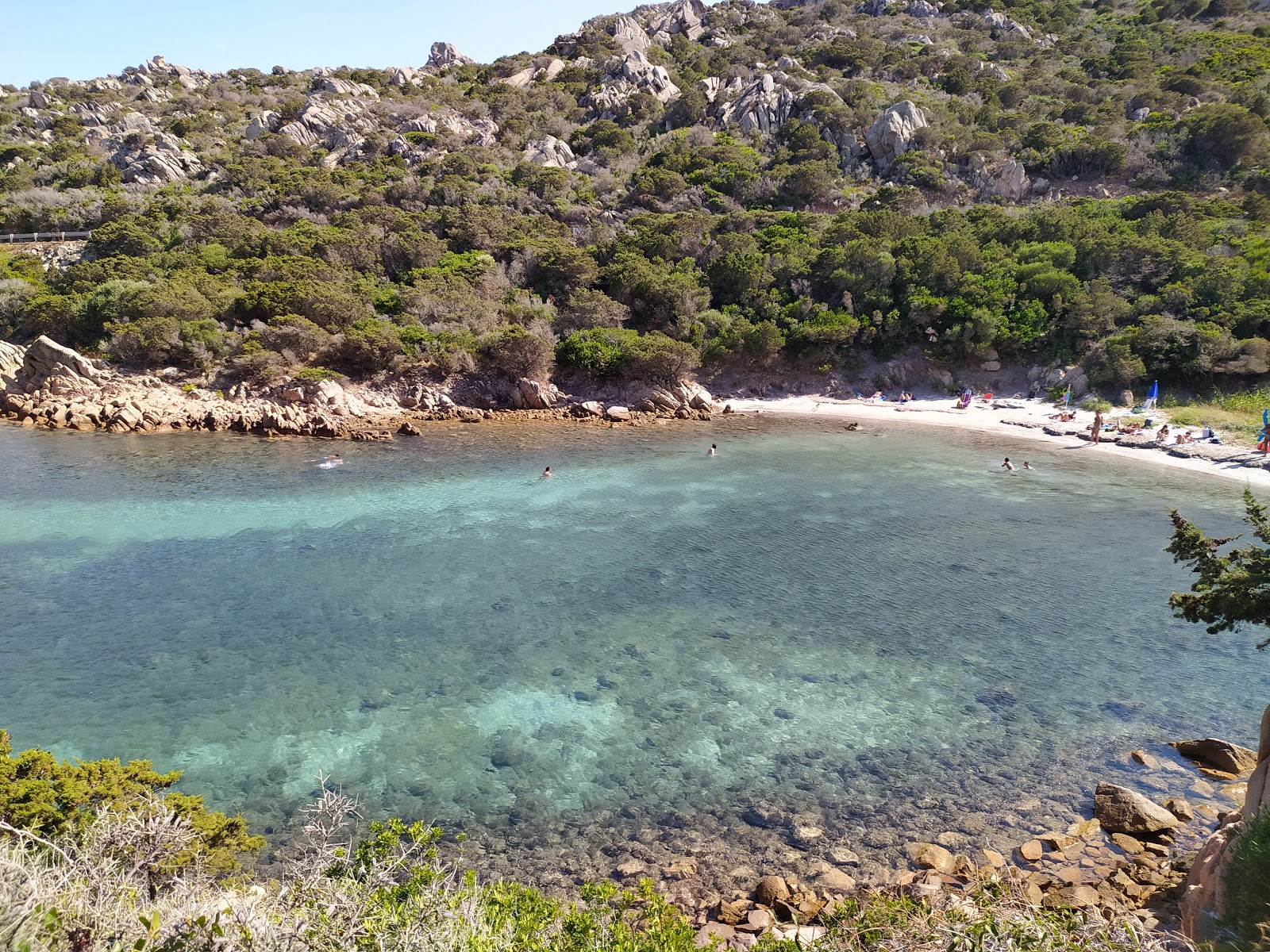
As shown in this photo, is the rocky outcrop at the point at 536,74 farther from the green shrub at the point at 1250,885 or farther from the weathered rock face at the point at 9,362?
the green shrub at the point at 1250,885

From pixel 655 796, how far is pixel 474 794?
3.03 meters

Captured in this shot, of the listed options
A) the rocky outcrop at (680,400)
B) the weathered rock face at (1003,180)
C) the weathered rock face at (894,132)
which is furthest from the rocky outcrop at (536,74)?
the rocky outcrop at (680,400)

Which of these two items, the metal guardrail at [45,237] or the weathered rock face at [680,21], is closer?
the metal guardrail at [45,237]

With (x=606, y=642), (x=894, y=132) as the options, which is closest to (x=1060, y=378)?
(x=894, y=132)

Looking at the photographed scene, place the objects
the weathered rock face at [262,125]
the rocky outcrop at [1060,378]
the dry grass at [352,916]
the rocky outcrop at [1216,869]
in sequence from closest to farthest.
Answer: the dry grass at [352,916] < the rocky outcrop at [1216,869] < the rocky outcrop at [1060,378] < the weathered rock face at [262,125]

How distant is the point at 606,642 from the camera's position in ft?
52.7

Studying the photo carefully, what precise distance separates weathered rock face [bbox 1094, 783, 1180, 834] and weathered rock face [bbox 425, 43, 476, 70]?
116 m

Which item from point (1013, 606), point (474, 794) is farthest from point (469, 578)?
point (1013, 606)

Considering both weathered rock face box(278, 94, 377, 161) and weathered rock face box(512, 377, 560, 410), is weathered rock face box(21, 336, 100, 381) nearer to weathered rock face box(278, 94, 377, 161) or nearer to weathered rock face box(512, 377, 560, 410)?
weathered rock face box(512, 377, 560, 410)

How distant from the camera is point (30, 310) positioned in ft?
133

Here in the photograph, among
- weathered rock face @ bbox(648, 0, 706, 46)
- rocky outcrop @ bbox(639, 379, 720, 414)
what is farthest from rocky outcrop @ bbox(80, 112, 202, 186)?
weathered rock face @ bbox(648, 0, 706, 46)

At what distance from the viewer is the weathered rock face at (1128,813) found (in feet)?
33.5

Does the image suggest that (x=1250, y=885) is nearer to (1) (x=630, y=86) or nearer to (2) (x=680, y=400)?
(2) (x=680, y=400)

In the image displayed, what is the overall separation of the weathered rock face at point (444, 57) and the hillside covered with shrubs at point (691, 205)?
12.4 meters
